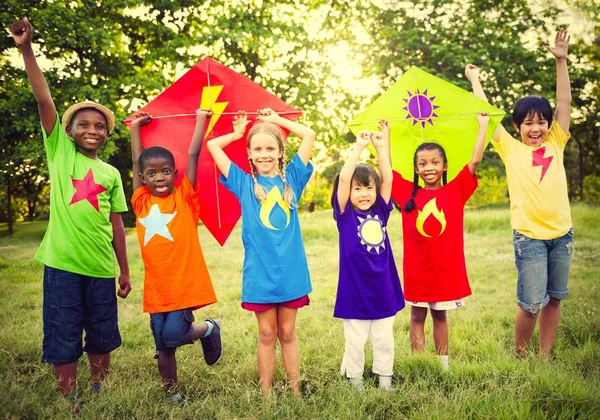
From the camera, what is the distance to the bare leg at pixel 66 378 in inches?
141

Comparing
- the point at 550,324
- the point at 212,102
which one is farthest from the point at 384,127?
the point at 550,324

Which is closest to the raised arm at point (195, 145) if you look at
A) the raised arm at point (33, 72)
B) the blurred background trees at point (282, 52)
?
the raised arm at point (33, 72)

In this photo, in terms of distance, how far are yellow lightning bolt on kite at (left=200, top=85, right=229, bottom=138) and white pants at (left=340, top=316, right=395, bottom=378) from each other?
2.08 metres

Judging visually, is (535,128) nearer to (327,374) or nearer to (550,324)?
(550,324)

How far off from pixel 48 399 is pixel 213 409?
130 cm

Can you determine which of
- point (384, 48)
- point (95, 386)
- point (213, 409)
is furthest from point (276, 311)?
point (384, 48)

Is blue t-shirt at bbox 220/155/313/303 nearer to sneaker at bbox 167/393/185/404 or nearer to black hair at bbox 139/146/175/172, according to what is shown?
black hair at bbox 139/146/175/172

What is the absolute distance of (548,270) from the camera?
424 cm

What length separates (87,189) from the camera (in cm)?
369

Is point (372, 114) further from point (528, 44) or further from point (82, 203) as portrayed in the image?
point (528, 44)

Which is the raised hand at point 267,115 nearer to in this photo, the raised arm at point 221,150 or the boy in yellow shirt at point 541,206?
the raised arm at point 221,150

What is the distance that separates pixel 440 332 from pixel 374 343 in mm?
793

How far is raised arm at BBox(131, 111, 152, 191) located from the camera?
12.5ft

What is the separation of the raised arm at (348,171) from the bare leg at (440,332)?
1313 mm
